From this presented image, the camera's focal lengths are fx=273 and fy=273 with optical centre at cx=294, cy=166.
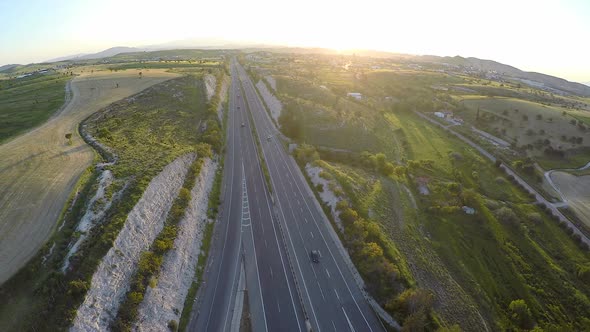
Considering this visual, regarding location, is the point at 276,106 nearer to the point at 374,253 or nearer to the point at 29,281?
the point at 374,253

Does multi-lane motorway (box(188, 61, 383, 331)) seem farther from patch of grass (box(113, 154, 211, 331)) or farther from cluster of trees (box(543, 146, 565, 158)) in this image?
cluster of trees (box(543, 146, 565, 158))

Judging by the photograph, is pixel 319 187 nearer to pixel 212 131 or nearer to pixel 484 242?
pixel 484 242

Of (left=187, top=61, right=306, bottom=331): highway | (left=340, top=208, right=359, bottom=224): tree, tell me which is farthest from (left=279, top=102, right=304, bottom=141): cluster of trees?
(left=340, top=208, right=359, bottom=224): tree

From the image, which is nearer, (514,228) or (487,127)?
(514,228)

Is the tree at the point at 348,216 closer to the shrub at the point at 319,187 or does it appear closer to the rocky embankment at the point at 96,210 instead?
the shrub at the point at 319,187

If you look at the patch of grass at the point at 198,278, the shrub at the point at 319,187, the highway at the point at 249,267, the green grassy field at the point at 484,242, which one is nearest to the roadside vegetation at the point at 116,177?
the patch of grass at the point at 198,278

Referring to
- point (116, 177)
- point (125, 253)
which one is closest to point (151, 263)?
point (125, 253)

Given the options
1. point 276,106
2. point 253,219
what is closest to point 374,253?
point 253,219
